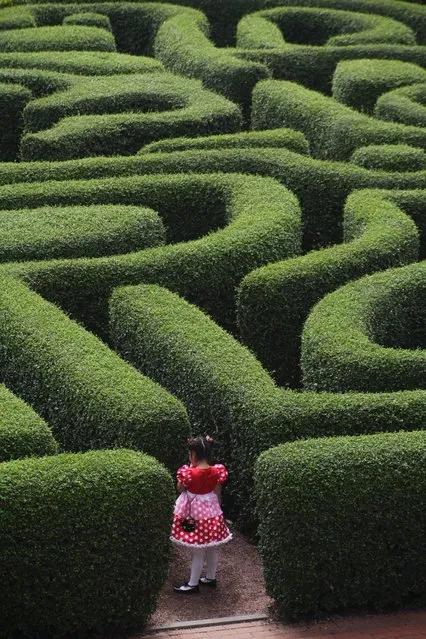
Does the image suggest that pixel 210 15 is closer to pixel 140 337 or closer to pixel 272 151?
pixel 272 151

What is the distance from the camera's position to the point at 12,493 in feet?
44.8

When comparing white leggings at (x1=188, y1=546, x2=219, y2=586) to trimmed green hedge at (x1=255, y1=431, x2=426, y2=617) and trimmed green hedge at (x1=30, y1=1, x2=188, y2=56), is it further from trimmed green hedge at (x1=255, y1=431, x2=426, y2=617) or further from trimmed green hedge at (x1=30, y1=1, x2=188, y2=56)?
trimmed green hedge at (x1=30, y1=1, x2=188, y2=56)

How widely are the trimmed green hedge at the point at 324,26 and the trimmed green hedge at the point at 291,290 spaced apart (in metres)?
13.5

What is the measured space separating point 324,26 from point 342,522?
22161 millimetres

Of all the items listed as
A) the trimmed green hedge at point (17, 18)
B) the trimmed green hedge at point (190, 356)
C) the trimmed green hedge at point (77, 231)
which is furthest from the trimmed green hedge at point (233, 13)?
the trimmed green hedge at point (190, 356)

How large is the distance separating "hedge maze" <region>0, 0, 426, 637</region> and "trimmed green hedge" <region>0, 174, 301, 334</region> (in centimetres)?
3

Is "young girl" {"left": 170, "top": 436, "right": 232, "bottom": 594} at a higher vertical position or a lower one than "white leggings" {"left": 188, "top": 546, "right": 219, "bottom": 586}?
higher

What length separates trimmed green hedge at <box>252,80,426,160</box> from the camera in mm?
25719

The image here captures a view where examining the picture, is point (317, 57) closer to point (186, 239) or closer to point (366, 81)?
point (366, 81)

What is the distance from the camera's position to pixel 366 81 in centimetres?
2880

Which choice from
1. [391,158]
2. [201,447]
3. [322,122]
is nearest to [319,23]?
[322,122]

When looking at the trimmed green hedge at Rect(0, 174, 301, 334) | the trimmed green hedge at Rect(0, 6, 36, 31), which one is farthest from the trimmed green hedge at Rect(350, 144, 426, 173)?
the trimmed green hedge at Rect(0, 6, 36, 31)

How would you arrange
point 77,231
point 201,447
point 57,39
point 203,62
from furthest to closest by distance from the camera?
point 57,39
point 203,62
point 77,231
point 201,447

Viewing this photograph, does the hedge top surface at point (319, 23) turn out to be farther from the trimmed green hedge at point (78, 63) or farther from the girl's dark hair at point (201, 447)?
the girl's dark hair at point (201, 447)
